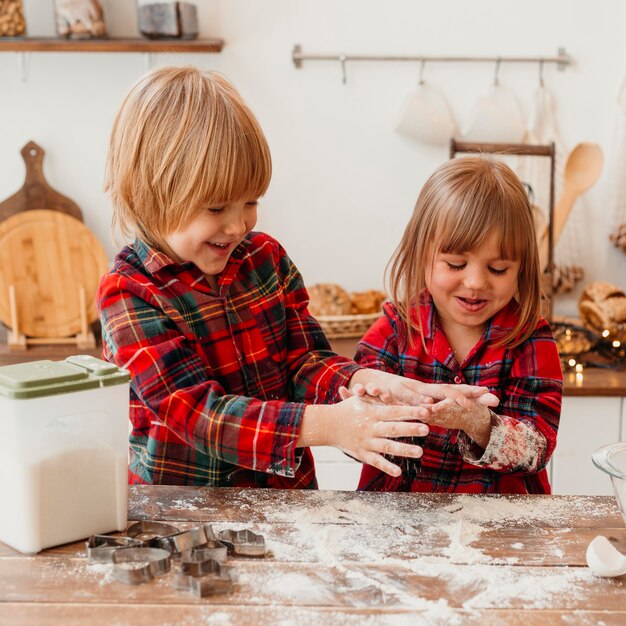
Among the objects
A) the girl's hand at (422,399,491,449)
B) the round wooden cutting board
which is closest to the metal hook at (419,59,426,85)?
the round wooden cutting board

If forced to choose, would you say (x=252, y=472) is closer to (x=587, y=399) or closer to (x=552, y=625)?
(x=552, y=625)

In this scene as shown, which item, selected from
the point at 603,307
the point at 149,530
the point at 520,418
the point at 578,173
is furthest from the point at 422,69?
the point at 149,530

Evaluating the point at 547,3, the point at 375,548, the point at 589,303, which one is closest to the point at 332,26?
the point at 547,3

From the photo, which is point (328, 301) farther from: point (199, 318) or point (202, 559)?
point (202, 559)

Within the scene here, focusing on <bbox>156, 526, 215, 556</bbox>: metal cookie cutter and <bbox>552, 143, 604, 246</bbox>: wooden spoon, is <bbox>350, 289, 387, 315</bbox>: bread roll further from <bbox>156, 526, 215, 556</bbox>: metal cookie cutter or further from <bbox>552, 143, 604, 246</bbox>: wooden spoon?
<bbox>156, 526, 215, 556</bbox>: metal cookie cutter

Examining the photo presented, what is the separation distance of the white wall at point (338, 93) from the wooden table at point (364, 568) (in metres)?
1.42

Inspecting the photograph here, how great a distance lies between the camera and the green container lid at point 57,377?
3.17ft

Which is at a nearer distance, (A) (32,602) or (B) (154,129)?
(A) (32,602)

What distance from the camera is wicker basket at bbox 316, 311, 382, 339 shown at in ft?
7.48

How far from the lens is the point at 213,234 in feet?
3.84

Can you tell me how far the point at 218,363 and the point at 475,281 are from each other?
1.25ft

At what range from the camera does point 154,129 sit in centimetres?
116

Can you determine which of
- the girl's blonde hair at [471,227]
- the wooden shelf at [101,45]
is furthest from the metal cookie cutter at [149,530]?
the wooden shelf at [101,45]

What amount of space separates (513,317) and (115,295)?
59 centimetres
